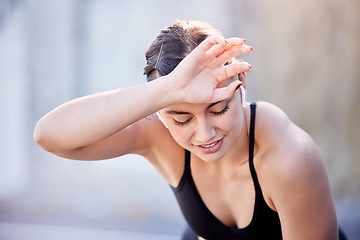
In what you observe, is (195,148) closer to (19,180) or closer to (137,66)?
(137,66)

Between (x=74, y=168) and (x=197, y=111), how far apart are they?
284cm

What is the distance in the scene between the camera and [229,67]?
1.08 m

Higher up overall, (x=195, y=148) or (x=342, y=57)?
(x=342, y=57)

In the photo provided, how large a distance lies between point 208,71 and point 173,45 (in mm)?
142

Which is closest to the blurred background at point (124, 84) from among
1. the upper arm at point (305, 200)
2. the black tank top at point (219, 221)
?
the black tank top at point (219, 221)

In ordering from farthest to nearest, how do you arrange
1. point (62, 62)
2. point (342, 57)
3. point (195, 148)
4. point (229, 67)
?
1. point (62, 62)
2. point (342, 57)
3. point (195, 148)
4. point (229, 67)

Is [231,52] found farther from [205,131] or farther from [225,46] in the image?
[205,131]

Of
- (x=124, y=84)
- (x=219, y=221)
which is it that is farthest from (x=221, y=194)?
(x=124, y=84)

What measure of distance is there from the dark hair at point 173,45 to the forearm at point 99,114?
0.29 ft

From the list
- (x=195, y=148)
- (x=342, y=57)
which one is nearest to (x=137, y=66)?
(x=342, y=57)

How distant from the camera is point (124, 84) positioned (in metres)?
3.65

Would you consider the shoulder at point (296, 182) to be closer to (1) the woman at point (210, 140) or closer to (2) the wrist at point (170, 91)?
(1) the woman at point (210, 140)

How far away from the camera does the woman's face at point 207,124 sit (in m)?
1.10

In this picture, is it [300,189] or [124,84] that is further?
[124,84]
